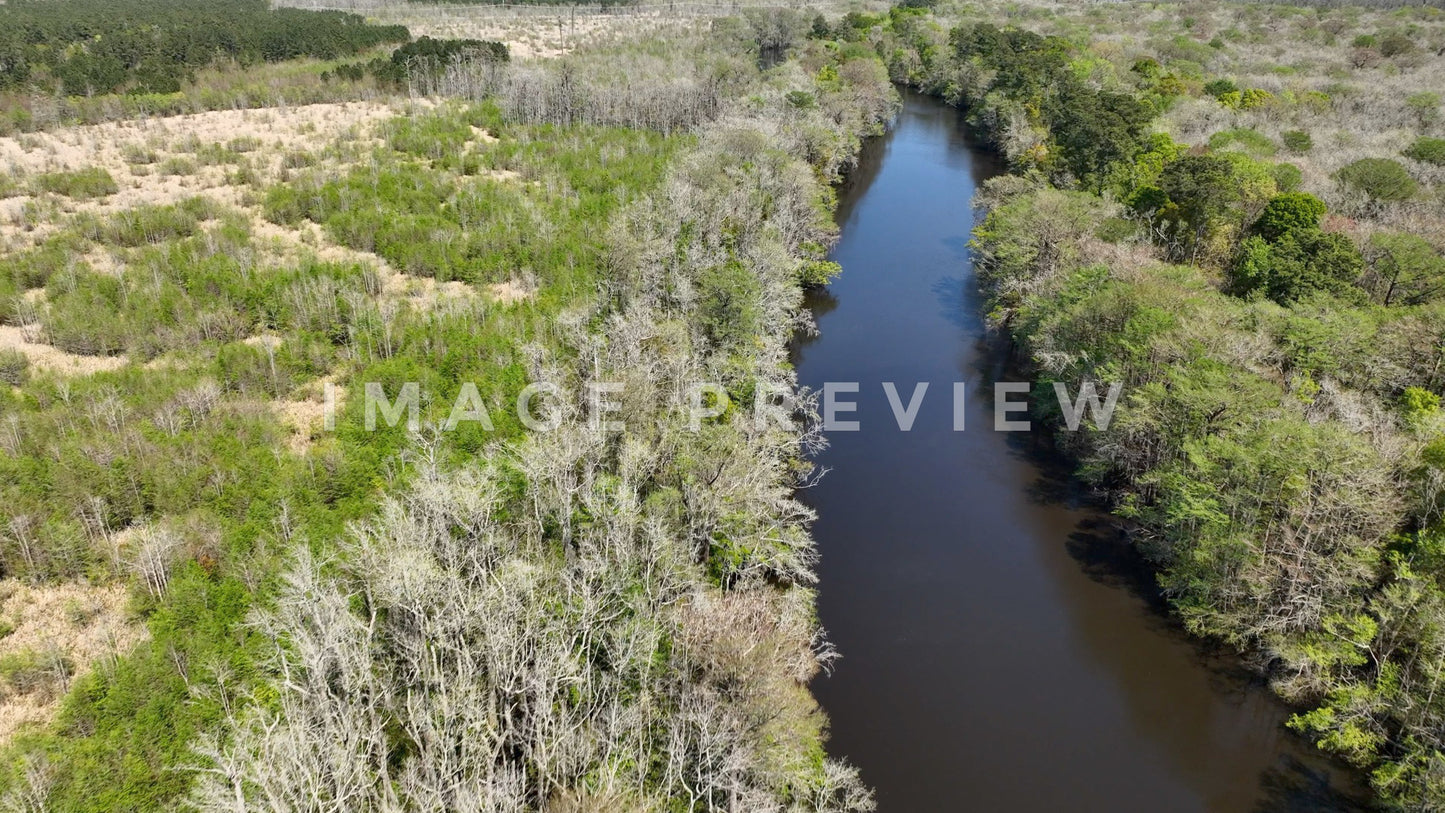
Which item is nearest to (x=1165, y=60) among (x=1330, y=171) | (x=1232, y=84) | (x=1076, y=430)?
(x=1232, y=84)

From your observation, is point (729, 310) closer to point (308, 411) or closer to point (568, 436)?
point (568, 436)

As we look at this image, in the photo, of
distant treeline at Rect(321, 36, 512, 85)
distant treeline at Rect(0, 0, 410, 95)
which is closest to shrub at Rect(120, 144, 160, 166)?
distant treeline at Rect(0, 0, 410, 95)

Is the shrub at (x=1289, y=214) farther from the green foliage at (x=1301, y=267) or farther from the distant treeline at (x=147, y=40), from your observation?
the distant treeline at (x=147, y=40)

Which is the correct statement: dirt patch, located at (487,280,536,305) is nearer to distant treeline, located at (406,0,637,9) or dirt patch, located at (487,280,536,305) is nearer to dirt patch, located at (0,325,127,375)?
dirt patch, located at (0,325,127,375)

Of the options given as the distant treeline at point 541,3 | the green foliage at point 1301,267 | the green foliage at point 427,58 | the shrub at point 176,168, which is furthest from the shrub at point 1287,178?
the distant treeline at point 541,3

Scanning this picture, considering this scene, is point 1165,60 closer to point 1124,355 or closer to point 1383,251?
point 1383,251

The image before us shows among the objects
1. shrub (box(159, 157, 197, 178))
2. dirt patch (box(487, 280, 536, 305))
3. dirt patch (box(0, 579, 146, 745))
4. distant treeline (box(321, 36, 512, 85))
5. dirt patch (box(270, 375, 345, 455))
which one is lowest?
dirt patch (box(0, 579, 146, 745))
